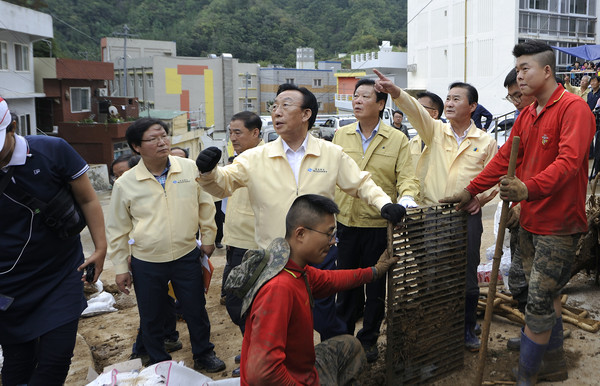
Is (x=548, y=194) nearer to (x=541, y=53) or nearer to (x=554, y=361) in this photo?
(x=541, y=53)

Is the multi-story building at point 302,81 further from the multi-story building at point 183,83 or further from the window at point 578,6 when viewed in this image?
the window at point 578,6

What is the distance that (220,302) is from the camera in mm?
5273

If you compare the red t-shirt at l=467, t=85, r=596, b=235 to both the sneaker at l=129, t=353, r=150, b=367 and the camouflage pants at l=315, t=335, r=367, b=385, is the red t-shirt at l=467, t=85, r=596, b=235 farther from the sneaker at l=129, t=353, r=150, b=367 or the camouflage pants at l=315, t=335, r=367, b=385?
the sneaker at l=129, t=353, r=150, b=367

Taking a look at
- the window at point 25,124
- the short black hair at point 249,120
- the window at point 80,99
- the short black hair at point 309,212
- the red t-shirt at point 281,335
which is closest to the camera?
the red t-shirt at point 281,335

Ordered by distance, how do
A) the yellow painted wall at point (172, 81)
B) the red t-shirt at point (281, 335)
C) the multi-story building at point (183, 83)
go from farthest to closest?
1. the yellow painted wall at point (172, 81)
2. the multi-story building at point (183, 83)
3. the red t-shirt at point (281, 335)

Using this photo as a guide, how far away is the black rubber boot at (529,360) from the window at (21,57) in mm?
23334

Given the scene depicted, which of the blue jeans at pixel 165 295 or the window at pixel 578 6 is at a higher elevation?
the window at pixel 578 6

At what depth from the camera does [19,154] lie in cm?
255

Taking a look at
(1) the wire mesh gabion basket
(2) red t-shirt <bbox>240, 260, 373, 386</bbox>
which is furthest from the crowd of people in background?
(1) the wire mesh gabion basket

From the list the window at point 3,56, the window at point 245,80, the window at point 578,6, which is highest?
the window at point 578,6

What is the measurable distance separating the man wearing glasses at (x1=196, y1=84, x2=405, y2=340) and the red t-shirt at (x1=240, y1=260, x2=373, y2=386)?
0.72m

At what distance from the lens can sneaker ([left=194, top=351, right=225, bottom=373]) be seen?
379 centimetres

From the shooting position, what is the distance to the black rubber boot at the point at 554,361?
3.28 meters

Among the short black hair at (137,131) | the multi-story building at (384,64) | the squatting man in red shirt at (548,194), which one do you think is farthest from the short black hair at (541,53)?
the multi-story building at (384,64)
